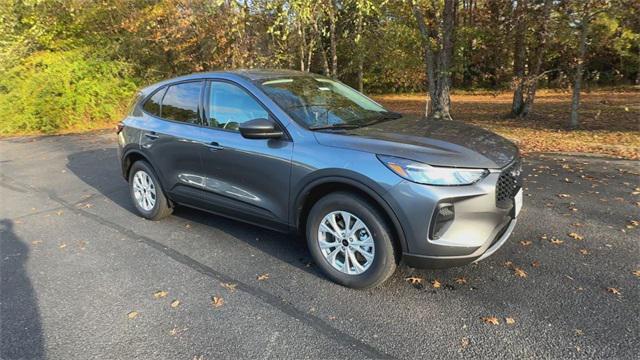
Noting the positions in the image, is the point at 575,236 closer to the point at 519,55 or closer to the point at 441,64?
the point at 441,64

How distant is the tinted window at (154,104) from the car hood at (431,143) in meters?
2.38

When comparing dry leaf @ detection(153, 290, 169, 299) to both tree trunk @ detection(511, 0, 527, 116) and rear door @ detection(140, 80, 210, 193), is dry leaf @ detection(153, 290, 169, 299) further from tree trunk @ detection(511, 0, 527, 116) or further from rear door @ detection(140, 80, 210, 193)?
tree trunk @ detection(511, 0, 527, 116)

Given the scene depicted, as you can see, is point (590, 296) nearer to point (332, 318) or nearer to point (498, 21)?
point (332, 318)

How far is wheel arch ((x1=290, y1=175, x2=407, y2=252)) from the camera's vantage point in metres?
3.16

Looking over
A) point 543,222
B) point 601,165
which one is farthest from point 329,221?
point 601,165

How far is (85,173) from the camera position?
26.9 ft

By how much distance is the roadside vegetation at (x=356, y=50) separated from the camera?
10391mm

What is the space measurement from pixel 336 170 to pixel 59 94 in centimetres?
1450

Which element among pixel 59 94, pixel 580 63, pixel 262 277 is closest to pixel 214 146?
pixel 262 277

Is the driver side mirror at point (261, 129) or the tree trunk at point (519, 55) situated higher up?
the tree trunk at point (519, 55)

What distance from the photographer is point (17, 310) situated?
3.46m

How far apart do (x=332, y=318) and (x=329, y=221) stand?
2.43ft

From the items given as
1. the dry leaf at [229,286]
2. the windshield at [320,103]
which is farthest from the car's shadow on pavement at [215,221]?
the windshield at [320,103]

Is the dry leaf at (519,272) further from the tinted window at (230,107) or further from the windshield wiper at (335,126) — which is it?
the tinted window at (230,107)
